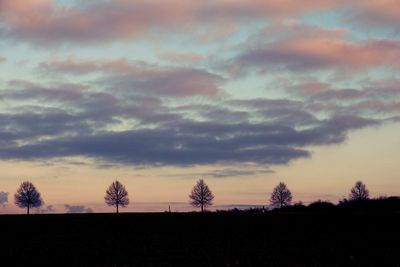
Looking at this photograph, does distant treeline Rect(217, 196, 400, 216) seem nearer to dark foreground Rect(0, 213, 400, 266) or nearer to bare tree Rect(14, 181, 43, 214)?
dark foreground Rect(0, 213, 400, 266)

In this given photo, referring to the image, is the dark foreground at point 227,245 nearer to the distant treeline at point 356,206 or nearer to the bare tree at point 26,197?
the distant treeline at point 356,206

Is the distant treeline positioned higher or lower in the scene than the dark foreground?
higher

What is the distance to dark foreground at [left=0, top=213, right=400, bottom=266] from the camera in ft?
76.6

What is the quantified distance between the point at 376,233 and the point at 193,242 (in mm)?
12739

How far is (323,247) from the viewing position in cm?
2802

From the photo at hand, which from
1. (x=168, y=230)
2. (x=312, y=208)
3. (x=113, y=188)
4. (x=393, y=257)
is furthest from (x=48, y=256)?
(x=113, y=188)

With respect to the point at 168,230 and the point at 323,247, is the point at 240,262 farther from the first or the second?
the point at 168,230

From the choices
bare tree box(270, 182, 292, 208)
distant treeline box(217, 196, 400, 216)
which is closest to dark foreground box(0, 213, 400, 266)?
distant treeline box(217, 196, 400, 216)

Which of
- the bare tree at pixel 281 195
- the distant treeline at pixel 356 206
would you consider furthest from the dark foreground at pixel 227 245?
the bare tree at pixel 281 195

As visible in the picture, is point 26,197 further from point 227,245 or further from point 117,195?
point 227,245

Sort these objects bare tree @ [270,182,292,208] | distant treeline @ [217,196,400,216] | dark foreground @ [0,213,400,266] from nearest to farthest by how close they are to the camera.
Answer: dark foreground @ [0,213,400,266], distant treeline @ [217,196,400,216], bare tree @ [270,182,292,208]

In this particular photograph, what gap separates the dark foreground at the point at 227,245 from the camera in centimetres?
2336

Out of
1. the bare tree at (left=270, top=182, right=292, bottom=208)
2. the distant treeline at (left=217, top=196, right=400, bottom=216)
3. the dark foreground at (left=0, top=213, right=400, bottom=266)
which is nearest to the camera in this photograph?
the dark foreground at (left=0, top=213, right=400, bottom=266)

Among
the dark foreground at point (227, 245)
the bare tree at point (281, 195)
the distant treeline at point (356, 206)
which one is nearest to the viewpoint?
the dark foreground at point (227, 245)
